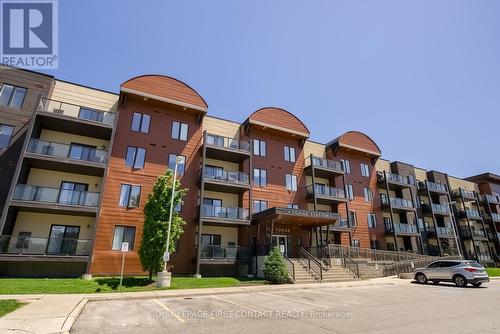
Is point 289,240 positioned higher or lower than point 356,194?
lower

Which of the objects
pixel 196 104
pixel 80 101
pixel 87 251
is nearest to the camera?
pixel 87 251

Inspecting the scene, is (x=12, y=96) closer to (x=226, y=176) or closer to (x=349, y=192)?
(x=226, y=176)

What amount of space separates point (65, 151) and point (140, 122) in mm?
6489

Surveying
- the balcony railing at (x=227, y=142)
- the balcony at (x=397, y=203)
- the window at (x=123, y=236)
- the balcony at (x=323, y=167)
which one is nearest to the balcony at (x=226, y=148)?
the balcony railing at (x=227, y=142)

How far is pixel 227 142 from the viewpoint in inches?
1085

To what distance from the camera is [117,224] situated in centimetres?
2152

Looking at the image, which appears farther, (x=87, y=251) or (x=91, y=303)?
(x=87, y=251)

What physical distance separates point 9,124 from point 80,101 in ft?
16.3

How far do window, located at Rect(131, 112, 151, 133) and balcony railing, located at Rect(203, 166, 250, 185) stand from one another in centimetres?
646

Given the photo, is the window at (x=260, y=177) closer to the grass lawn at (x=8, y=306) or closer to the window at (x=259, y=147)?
the window at (x=259, y=147)

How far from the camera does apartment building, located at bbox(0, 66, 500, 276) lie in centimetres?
1914

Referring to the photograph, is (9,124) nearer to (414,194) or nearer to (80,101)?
(80,101)

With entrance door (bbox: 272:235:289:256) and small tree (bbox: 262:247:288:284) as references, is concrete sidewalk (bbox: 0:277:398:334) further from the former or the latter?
entrance door (bbox: 272:235:289:256)

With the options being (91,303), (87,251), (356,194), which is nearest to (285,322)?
(91,303)
